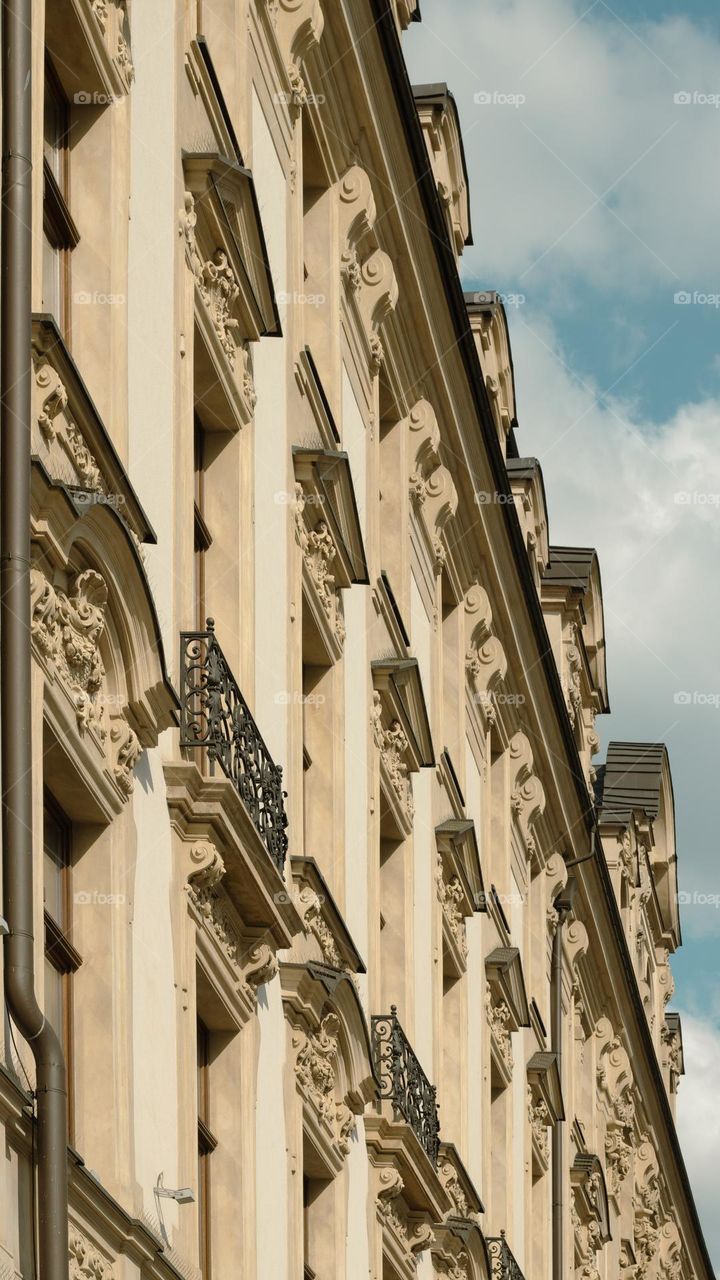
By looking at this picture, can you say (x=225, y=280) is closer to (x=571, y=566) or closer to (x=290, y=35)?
(x=290, y=35)

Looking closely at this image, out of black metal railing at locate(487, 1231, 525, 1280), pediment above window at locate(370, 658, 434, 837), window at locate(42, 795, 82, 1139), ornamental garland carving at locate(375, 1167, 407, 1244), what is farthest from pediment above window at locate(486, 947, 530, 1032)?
window at locate(42, 795, 82, 1139)

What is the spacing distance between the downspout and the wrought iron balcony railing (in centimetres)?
1004

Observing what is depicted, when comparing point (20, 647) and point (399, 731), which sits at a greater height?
point (399, 731)

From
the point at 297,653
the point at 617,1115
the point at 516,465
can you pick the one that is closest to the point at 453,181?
the point at 516,465

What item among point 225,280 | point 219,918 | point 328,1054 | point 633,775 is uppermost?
point 633,775

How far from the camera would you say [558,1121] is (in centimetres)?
3416

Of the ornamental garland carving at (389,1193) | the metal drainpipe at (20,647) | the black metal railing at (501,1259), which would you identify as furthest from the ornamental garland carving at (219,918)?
the black metal railing at (501,1259)

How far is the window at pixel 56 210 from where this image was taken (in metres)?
12.9

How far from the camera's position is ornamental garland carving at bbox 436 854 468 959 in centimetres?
2586

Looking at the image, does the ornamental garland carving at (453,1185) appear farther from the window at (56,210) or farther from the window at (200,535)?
the window at (56,210)

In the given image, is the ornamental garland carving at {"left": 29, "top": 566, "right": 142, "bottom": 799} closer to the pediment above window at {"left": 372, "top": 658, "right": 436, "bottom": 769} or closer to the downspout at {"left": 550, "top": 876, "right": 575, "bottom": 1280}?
the pediment above window at {"left": 372, "top": 658, "right": 436, "bottom": 769}

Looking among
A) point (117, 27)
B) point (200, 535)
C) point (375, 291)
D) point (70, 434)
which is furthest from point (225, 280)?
point (375, 291)

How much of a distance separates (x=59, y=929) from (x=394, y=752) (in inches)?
430

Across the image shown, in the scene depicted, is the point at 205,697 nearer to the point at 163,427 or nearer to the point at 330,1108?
the point at 163,427
